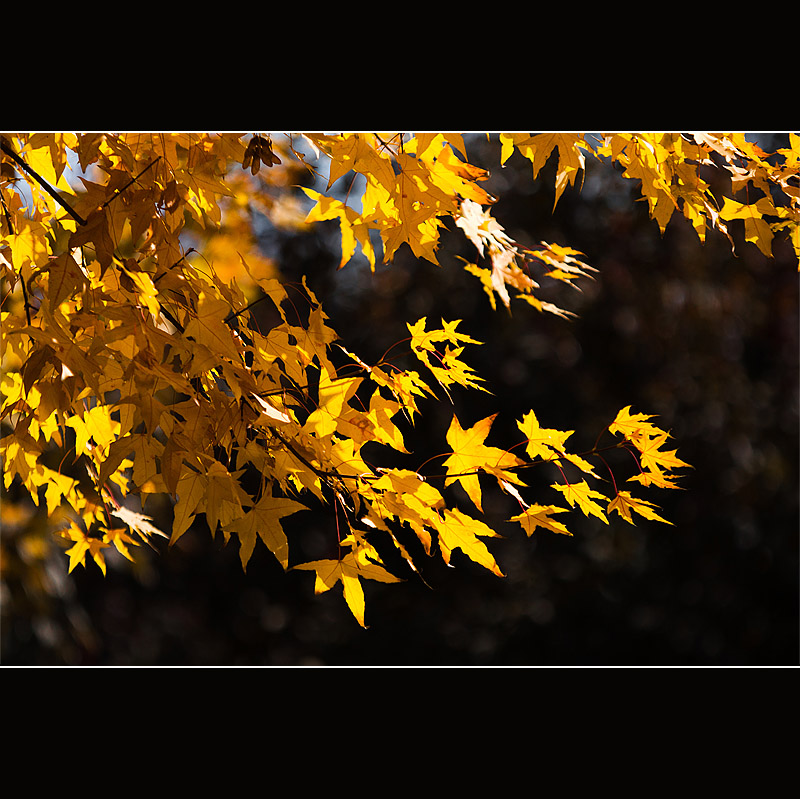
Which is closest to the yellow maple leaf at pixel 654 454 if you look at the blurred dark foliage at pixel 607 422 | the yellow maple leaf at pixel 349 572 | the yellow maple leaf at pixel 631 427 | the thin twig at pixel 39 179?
the yellow maple leaf at pixel 631 427

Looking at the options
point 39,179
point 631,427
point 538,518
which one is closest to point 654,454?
point 631,427

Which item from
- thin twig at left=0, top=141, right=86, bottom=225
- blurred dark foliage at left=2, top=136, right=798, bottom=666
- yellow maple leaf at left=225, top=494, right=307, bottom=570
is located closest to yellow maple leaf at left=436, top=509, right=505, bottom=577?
yellow maple leaf at left=225, top=494, right=307, bottom=570

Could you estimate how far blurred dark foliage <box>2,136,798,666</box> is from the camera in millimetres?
3186

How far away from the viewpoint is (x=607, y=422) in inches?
126

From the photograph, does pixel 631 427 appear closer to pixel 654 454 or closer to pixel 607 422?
pixel 654 454

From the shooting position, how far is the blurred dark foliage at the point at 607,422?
3.19 metres

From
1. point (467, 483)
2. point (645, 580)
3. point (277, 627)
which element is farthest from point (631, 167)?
point (277, 627)

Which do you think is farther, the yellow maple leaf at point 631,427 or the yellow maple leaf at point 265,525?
the yellow maple leaf at point 631,427

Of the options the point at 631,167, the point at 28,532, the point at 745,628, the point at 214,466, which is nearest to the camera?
the point at 214,466

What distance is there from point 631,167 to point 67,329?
2.21 ft

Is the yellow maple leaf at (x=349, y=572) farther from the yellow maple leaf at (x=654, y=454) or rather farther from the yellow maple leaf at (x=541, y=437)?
the yellow maple leaf at (x=654, y=454)

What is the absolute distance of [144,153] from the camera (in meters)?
0.96

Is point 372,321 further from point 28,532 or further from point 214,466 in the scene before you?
point 214,466

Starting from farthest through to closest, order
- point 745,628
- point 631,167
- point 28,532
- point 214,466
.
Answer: point 745,628, point 28,532, point 631,167, point 214,466
